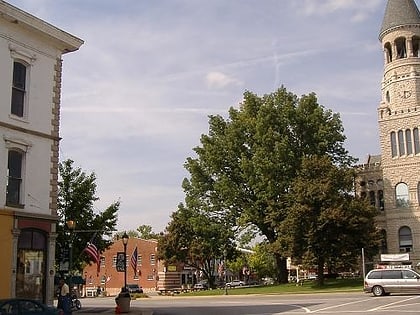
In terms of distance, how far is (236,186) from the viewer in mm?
61375

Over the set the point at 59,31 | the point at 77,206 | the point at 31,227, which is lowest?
the point at 31,227

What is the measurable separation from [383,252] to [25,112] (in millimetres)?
52803

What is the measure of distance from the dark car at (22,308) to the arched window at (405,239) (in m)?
53.9

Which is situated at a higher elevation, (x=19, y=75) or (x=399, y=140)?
(x=399, y=140)

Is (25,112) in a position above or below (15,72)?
below

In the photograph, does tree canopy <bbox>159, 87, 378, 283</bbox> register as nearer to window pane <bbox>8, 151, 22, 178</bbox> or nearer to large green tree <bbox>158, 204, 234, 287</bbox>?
large green tree <bbox>158, 204, 234, 287</bbox>

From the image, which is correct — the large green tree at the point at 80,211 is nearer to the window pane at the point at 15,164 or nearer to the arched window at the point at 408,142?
the window pane at the point at 15,164

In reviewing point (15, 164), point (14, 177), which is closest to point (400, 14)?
point (15, 164)

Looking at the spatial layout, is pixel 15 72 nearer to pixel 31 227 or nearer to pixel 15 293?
pixel 31 227

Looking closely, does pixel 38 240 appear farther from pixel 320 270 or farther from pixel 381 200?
pixel 381 200

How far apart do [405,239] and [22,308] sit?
55780mm

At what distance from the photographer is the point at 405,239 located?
68.0 metres

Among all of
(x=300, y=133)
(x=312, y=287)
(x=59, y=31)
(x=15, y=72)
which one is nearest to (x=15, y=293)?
(x=15, y=72)

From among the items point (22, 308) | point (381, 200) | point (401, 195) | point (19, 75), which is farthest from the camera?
point (381, 200)
